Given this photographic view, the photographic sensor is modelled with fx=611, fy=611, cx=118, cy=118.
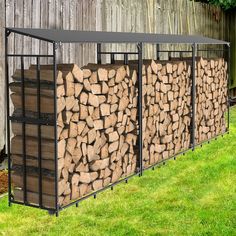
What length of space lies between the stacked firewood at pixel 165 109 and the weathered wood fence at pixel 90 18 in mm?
1158

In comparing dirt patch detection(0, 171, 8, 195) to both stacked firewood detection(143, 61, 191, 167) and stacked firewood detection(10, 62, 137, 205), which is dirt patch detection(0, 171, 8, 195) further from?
stacked firewood detection(143, 61, 191, 167)

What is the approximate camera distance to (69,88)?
632 cm

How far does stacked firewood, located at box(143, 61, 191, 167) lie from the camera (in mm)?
8188

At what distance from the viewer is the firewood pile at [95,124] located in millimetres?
6215

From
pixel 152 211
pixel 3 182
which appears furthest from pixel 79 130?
pixel 3 182

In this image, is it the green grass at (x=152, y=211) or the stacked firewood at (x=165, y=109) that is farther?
the stacked firewood at (x=165, y=109)

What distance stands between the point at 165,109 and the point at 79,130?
242 centimetres

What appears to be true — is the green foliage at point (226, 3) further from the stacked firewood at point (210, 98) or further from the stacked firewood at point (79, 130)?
the stacked firewood at point (79, 130)

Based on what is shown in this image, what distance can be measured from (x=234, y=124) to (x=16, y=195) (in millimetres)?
7219

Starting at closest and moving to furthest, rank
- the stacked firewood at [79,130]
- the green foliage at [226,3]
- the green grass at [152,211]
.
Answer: the green grass at [152,211] → the stacked firewood at [79,130] → the green foliage at [226,3]

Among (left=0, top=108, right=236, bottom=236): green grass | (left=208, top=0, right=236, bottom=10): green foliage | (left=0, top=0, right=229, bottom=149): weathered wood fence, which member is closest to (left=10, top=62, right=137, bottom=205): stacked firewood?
(left=0, top=108, right=236, bottom=236): green grass

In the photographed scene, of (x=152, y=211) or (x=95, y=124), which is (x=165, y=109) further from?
(x=152, y=211)

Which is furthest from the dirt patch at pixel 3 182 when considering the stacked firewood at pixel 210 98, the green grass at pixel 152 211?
the stacked firewood at pixel 210 98

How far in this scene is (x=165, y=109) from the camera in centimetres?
872
